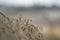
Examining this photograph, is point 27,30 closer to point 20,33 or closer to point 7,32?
point 20,33

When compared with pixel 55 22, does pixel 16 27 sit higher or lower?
higher

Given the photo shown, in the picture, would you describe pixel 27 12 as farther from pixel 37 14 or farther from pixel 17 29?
pixel 17 29

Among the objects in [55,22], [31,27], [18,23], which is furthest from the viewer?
[55,22]

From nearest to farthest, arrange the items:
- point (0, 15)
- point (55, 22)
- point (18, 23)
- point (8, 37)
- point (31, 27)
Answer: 1. point (8, 37)
2. point (0, 15)
3. point (18, 23)
4. point (31, 27)
5. point (55, 22)

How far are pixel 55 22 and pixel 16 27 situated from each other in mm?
4692

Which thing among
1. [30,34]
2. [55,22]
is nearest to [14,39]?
[30,34]

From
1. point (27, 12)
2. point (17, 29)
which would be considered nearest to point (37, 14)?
point (27, 12)

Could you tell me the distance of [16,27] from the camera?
1.29 m

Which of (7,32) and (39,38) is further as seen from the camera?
(39,38)

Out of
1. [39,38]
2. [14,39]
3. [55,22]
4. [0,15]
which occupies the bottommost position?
[55,22]

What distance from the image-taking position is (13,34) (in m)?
1.15

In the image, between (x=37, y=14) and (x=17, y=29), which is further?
(x=37, y=14)

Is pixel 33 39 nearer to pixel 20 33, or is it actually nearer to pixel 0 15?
pixel 20 33

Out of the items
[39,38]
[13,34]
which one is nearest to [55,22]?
[39,38]
